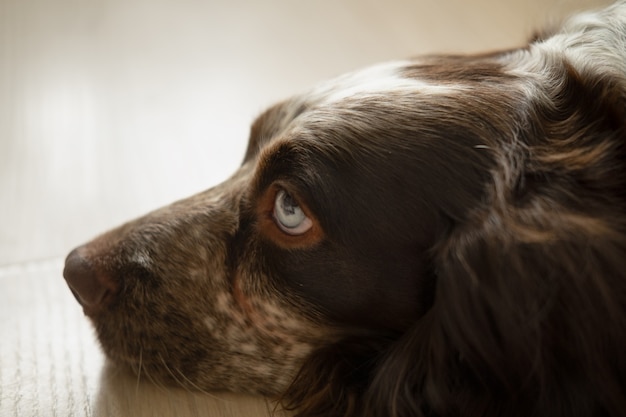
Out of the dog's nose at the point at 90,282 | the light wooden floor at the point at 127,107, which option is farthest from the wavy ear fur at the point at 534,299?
the dog's nose at the point at 90,282

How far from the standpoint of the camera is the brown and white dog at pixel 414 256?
1.04m

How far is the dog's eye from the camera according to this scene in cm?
121

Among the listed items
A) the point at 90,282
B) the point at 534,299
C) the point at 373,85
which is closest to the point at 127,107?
the point at 90,282

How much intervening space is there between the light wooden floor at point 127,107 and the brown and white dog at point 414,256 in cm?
15

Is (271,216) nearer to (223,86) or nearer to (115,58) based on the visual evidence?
(223,86)

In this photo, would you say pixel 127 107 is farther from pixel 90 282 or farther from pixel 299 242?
pixel 299 242

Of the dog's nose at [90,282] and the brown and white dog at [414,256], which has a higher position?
the brown and white dog at [414,256]


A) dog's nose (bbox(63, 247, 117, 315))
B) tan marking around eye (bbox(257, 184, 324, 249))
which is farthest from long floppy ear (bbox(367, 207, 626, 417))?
dog's nose (bbox(63, 247, 117, 315))

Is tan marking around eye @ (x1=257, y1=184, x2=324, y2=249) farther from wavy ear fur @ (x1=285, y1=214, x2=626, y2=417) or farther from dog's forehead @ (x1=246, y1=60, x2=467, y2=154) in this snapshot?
wavy ear fur @ (x1=285, y1=214, x2=626, y2=417)

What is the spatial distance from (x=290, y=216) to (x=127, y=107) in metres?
1.21

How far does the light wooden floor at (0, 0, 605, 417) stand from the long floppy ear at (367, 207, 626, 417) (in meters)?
0.42

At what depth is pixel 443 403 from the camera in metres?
1.10

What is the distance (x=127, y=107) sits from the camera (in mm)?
2273

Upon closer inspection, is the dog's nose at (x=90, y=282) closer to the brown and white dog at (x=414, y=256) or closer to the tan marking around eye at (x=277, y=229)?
the brown and white dog at (x=414, y=256)
